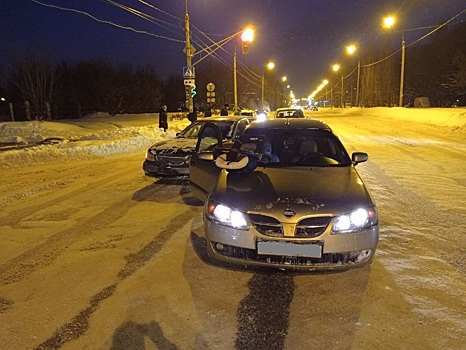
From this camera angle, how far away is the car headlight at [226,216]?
384 cm

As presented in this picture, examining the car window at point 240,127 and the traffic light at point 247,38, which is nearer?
the car window at point 240,127

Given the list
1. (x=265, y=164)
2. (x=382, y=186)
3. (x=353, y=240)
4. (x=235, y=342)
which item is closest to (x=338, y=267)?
(x=353, y=240)

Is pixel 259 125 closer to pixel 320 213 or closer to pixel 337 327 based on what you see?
pixel 320 213

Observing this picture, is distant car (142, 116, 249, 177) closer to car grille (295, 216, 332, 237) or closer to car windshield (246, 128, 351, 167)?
car windshield (246, 128, 351, 167)

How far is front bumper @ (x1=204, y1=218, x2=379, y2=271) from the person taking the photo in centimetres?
369

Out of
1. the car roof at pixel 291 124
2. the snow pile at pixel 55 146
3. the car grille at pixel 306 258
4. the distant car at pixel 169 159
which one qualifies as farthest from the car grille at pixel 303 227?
the snow pile at pixel 55 146

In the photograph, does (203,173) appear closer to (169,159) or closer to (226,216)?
(169,159)

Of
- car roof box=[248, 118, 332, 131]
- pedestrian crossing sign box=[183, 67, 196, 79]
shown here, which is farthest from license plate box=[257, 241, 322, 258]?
pedestrian crossing sign box=[183, 67, 196, 79]

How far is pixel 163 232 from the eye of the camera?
554 cm

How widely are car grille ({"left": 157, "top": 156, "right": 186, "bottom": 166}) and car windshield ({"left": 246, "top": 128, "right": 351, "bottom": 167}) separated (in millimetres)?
2687

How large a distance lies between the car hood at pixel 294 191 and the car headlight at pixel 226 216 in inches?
2.2

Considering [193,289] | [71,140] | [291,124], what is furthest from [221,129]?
[71,140]

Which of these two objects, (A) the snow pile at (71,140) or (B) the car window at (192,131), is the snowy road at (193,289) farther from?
(A) the snow pile at (71,140)

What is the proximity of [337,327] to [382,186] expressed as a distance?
5.59 metres
